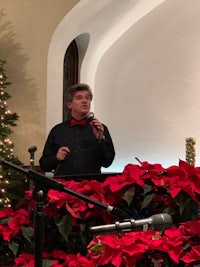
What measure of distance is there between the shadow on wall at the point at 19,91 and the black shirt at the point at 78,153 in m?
1.78

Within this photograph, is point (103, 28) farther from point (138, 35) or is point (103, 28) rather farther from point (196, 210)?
point (196, 210)

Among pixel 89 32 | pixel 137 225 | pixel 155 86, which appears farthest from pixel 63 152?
pixel 155 86

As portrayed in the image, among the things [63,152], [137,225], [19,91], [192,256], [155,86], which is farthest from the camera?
[155,86]

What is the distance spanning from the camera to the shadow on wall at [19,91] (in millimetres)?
4953

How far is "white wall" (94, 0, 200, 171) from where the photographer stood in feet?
20.5

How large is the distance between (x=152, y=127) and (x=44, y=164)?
3.52 meters

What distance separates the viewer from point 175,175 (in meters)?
1.95

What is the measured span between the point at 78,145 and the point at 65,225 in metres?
1.36

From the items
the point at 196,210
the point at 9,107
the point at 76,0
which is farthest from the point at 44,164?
the point at 76,0

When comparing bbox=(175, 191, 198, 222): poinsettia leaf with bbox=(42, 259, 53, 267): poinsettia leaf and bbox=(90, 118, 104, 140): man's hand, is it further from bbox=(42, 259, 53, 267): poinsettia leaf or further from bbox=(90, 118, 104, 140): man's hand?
bbox=(90, 118, 104, 140): man's hand

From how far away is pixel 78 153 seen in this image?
10.3 feet

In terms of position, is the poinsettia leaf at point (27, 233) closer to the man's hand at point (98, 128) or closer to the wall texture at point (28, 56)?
the man's hand at point (98, 128)

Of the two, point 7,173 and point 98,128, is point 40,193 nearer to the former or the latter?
point 98,128

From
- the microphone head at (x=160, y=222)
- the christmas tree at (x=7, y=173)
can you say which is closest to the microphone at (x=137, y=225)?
the microphone head at (x=160, y=222)
